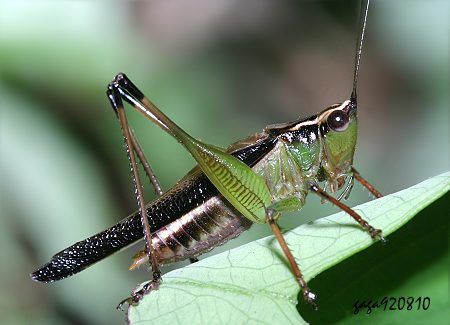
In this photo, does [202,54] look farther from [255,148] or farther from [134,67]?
[255,148]

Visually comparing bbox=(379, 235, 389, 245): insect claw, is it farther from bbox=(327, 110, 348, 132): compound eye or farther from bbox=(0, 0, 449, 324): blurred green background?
bbox=(0, 0, 449, 324): blurred green background

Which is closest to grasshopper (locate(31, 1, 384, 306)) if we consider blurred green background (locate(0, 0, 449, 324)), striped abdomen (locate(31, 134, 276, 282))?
striped abdomen (locate(31, 134, 276, 282))

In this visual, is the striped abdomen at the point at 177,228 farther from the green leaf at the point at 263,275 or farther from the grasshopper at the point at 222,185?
the green leaf at the point at 263,275

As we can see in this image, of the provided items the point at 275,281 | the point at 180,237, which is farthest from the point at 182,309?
the point at 180,237

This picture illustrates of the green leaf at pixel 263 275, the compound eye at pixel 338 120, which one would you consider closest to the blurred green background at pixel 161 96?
the compound eye at pixel 338 120

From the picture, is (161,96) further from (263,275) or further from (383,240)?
(383,240)

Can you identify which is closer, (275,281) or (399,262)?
(399,262)

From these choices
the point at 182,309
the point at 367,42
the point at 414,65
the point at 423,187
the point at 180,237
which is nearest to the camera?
the point at 423,187

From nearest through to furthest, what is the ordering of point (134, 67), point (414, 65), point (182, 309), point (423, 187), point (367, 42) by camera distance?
point (423, 187) → point (182, 309) → point (134, 67) → point (414, 65) → point (367, 42)
